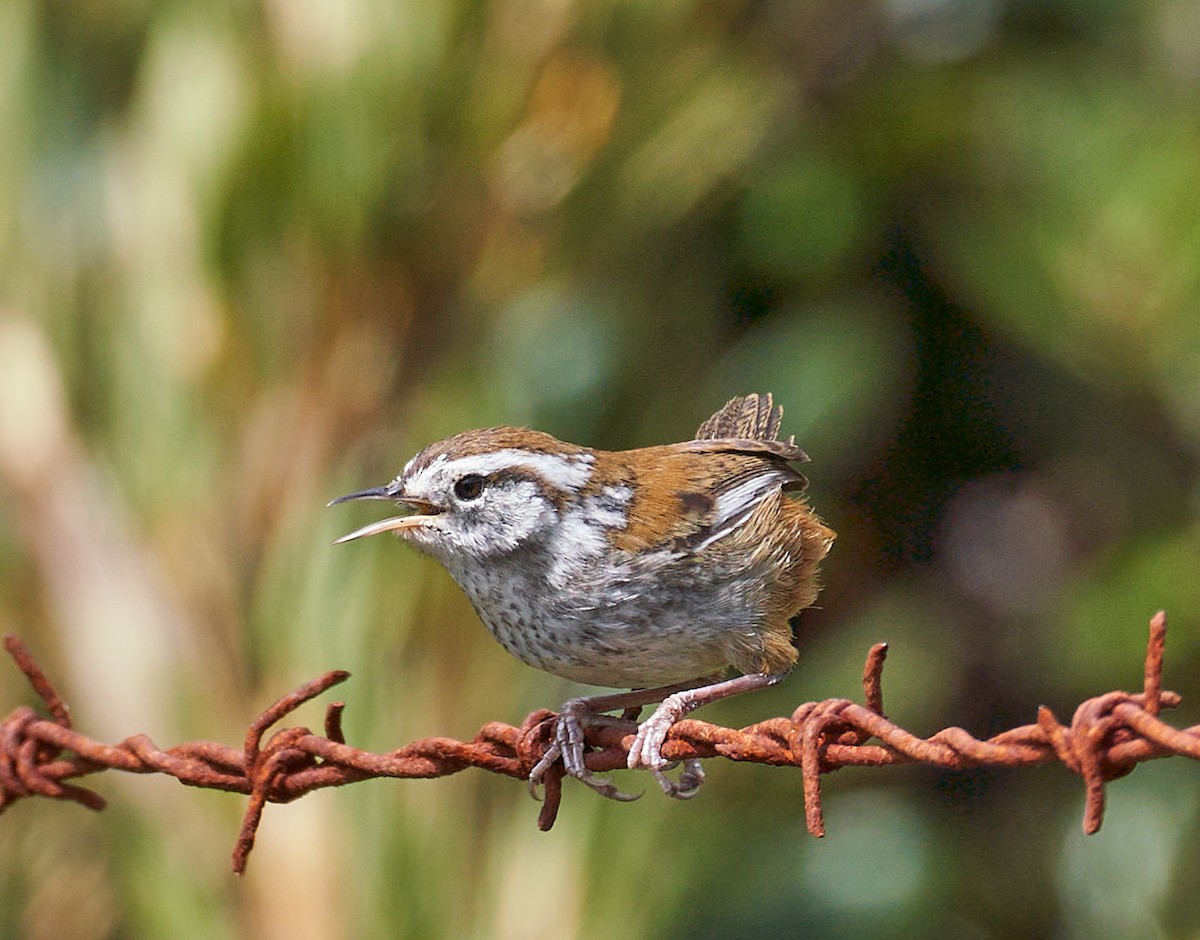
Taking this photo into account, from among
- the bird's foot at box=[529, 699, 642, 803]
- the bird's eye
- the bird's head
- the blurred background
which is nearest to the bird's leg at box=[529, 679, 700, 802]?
the bird's foot at box=[529, 699, 642, 803]

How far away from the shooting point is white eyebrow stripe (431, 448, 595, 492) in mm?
3486

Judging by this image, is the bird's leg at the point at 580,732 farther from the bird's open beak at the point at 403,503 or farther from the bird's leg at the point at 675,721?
the bird's open beak at the point at 403,503

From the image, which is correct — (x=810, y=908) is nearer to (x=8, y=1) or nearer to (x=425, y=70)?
(x=425, y=70)

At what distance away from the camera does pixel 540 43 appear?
226 inches

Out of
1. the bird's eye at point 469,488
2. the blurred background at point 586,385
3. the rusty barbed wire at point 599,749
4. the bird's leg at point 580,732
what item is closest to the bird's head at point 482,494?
the bird's eye at point 469,488

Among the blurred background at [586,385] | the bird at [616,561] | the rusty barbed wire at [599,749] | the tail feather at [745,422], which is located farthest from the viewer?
the blurred background at [586,385]

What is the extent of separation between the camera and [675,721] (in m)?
3.04

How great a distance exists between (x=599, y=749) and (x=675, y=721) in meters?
0.17

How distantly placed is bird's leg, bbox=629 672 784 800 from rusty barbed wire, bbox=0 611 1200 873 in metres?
0.07

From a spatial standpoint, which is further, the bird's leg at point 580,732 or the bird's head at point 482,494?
the bird's head at point 482,494

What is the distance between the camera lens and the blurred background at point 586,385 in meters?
5.10

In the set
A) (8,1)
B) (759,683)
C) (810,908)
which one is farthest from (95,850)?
(759,683)

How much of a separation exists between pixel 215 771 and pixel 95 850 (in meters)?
4.20

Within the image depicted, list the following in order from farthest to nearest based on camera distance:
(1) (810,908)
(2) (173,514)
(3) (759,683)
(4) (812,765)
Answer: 1. (1) (810,908)
2. (2) (173,514)
3. (3) (759,683)
4. (4) (812,765)
